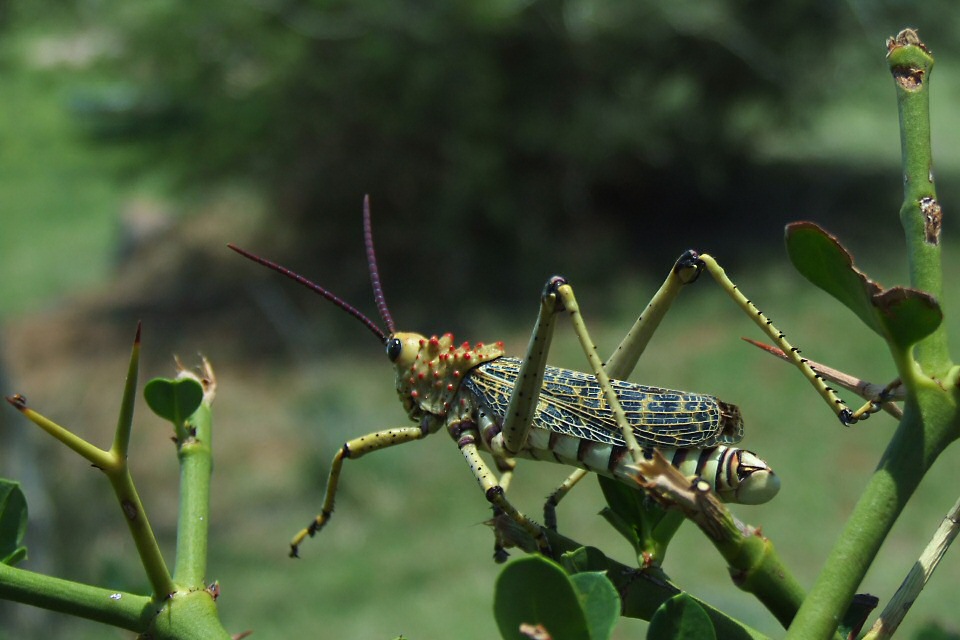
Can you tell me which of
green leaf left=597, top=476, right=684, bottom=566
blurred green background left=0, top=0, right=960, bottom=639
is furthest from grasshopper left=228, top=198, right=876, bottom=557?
blurred green background left=0, top=0, right=960, bottom=639

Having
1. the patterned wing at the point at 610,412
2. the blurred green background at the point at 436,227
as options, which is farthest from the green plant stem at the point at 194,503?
the blurred green background at the point at 436,227

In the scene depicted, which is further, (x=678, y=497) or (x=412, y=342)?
(x=412, y=342)

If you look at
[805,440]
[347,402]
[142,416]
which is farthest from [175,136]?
[805,440]

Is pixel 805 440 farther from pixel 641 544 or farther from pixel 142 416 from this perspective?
pixel 641 544

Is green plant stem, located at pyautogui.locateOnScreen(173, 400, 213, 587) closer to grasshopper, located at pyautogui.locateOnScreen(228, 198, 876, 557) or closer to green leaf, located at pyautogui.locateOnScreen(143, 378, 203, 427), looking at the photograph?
green leaf, located at pyautogui.locateOnScreen(143, 378, 203, 427)

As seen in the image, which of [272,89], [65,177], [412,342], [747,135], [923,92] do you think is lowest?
[923,92]

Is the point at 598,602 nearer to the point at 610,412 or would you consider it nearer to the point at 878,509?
the point at 878,509
